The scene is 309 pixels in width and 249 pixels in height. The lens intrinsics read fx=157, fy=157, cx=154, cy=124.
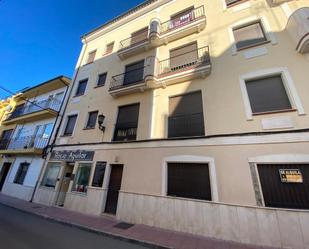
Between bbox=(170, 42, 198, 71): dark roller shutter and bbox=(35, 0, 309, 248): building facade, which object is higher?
bbox=(170, 42, 198, 71): dark roller shutter

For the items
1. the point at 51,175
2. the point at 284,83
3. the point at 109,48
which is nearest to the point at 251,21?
the point at 284,83

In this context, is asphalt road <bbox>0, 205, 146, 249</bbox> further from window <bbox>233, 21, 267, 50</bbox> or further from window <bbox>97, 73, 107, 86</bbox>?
window <bbox>233, 21, 267, 50</bbox>

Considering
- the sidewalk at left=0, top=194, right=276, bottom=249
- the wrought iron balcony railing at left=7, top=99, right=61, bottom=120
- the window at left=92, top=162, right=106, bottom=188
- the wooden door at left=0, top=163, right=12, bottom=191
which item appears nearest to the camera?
the sidewalk at left=0, top=194, right=276, bottom=249

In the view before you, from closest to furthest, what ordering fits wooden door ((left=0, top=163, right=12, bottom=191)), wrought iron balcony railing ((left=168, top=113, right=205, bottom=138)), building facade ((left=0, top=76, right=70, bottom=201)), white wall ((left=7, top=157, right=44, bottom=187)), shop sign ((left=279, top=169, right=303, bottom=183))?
shop sign ((left=279, top=169, right=303, bottom=183))
wrought iron balcony railing ((left=168, top=113, right=205, bottom=138))
white wall ((left=7, top=157, right=44, bottom=187))
building facade ((left=0, top=76, right=70, bottom=201))
wooden door ((left=0, top=163, right=12, bottom=191))

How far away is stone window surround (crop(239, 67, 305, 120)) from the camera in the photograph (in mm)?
5702

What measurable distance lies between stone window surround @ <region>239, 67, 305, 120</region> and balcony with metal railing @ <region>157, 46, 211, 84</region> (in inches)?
70.4

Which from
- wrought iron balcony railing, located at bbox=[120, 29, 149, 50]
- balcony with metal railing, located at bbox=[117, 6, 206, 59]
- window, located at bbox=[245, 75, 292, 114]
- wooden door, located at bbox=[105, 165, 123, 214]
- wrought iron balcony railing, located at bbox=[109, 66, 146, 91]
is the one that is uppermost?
wrought iron balcony railing, located at bbox=[120, 29, 149, 50]

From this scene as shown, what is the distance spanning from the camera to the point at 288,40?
672cm

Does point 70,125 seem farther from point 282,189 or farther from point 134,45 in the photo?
point 282,189

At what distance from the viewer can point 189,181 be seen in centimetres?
646

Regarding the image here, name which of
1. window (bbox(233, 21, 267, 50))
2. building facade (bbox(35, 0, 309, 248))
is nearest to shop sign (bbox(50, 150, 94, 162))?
building facade (bbox(35, 0, 309, 248))

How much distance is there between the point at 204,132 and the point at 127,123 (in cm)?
445

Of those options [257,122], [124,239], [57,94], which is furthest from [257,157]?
[57,94]

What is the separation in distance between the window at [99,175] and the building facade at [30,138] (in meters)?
5.44
